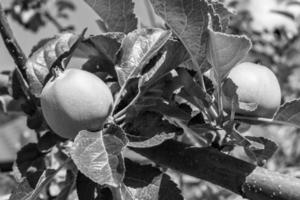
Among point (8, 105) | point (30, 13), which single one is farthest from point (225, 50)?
point (30, 13)

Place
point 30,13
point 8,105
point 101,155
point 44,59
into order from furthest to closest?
point 30,13 → point 8,105 → point 44,59 → point 101,155

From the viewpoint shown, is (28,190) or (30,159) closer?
(28,190)

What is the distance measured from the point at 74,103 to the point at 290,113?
0.36 metres

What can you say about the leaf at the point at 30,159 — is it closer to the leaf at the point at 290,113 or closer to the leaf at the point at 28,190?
the leaf at the point at 28,190

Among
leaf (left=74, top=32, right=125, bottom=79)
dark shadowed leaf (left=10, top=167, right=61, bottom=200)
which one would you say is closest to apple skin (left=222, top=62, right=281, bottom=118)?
leaf (left=74, top=32, right=125, bottom=79)

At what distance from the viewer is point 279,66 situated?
318cm

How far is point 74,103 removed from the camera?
82 centimetres

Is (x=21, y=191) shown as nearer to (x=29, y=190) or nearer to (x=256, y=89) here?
(x=29, y=190)

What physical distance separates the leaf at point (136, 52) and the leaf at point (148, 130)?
0.08 meters

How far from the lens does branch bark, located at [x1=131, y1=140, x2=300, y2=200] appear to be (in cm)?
81

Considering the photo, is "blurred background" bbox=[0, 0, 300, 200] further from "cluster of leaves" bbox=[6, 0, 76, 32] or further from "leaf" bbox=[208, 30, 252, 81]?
"leaf" bbox=[208, 30, 252, 81]

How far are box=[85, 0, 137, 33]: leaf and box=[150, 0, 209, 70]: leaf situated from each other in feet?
0.54

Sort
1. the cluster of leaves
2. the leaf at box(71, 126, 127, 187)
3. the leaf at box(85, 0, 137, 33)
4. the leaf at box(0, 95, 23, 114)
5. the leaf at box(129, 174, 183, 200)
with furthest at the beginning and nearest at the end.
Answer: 1. the cluster of leaves
2. the leaf at box(0, 95, 23, 114)
3. the leaf at box(85, 0, 137, 33)
4. the leaf at box(129, 174, 183, 200)
5. the leaf at box(71, 126, 127, 187)

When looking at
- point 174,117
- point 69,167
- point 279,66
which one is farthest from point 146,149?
point 279,66
